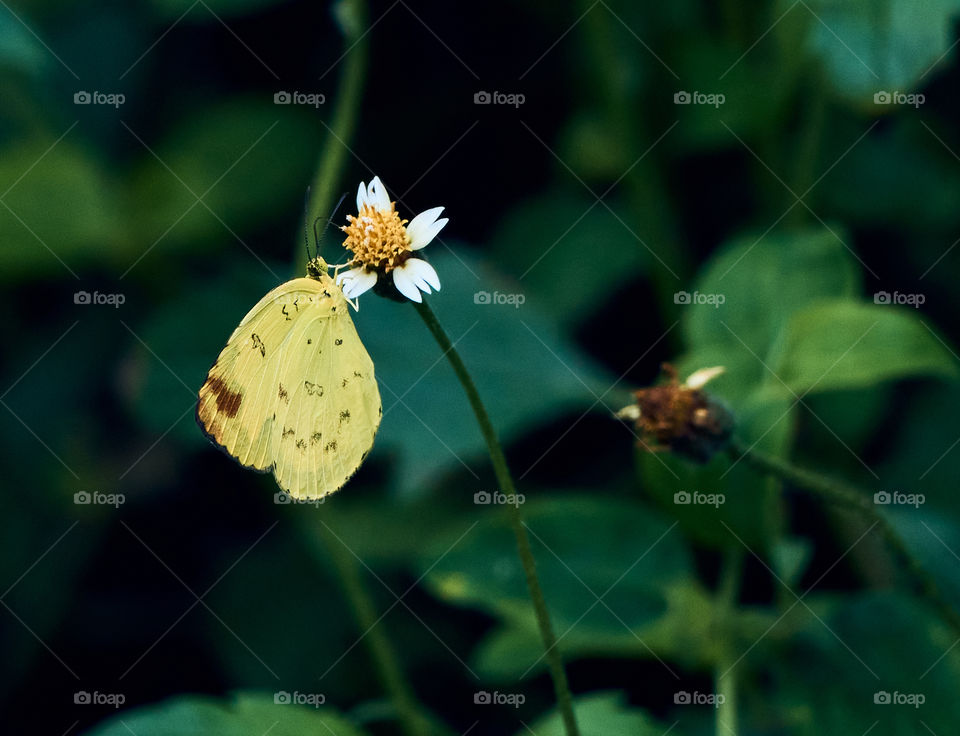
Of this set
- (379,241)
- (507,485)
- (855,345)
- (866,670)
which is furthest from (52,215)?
(866,670)

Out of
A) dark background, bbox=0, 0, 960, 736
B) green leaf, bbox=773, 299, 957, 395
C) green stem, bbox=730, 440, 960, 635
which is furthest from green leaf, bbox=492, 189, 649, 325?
green stem, bbox=730, 440, 960, 635

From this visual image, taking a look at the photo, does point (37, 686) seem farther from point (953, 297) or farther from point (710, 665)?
point (953, 297)

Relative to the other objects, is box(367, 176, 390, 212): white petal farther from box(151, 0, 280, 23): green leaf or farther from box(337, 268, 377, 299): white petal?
box(151, 0, 280, 23): green leaf

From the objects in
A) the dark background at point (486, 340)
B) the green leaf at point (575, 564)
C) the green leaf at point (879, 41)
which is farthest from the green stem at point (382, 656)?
the green leaf at point (879, 41)

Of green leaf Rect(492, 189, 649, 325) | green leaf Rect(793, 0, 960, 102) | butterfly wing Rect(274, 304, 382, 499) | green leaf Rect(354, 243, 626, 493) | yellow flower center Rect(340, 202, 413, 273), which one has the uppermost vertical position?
green leaf Rect(492, 189, 649, 325)

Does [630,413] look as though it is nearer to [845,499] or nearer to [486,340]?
[845,499]

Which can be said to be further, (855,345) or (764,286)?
(764,286)
